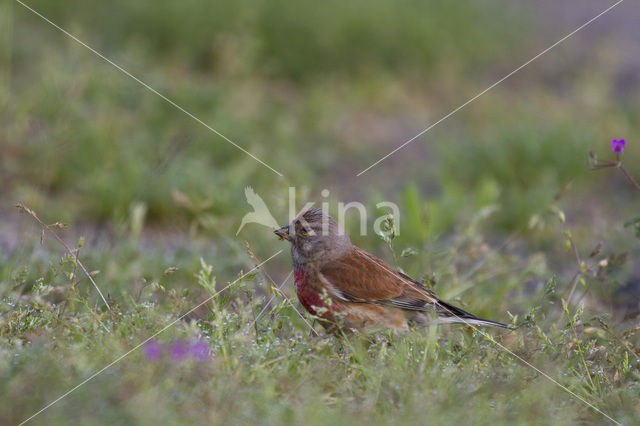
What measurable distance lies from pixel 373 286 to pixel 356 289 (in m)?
0.09

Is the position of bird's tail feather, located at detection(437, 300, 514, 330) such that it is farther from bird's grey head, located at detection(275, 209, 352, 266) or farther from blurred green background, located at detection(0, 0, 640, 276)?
blurred green background, located at detection(0, 0, 640, 276)

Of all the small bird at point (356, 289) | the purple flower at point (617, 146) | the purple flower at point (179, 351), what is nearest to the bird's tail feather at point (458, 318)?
the small bird at point (356, 289)

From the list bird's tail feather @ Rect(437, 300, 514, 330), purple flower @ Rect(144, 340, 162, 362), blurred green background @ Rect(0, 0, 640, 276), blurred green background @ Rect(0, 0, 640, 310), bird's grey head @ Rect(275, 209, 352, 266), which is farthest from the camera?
blurred green background @ Rect(0, 0, 640, 276)

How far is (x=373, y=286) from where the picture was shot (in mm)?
3732


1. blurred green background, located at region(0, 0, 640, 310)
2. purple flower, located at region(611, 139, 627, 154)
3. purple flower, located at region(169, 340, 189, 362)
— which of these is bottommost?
blurred green background, located at region(0, 0, 640, 310)

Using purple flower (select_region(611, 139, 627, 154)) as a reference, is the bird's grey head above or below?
below

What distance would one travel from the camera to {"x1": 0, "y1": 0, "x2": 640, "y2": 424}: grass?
2.73 meters

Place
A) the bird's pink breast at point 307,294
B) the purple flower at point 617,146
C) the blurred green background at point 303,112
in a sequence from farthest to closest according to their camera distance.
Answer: the blurred green background at point 303,112
the bird's pink breast at point 307,294
the purple flower at point 617,146

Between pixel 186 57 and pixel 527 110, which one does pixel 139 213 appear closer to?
pixel 186 57

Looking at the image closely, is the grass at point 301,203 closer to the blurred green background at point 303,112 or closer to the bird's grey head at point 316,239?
the blurred green background at point 303,112

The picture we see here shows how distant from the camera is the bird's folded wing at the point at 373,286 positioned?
369 centimetres

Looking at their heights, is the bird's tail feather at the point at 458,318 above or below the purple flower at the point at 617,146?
below

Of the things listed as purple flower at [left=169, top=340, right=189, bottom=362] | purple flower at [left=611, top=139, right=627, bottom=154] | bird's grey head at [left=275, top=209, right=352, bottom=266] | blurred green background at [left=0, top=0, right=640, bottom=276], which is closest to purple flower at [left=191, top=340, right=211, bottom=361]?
purple flower at [left=169, top=340, right=189, bottom=362]

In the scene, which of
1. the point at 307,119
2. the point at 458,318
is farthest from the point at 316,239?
the point at 307,119
